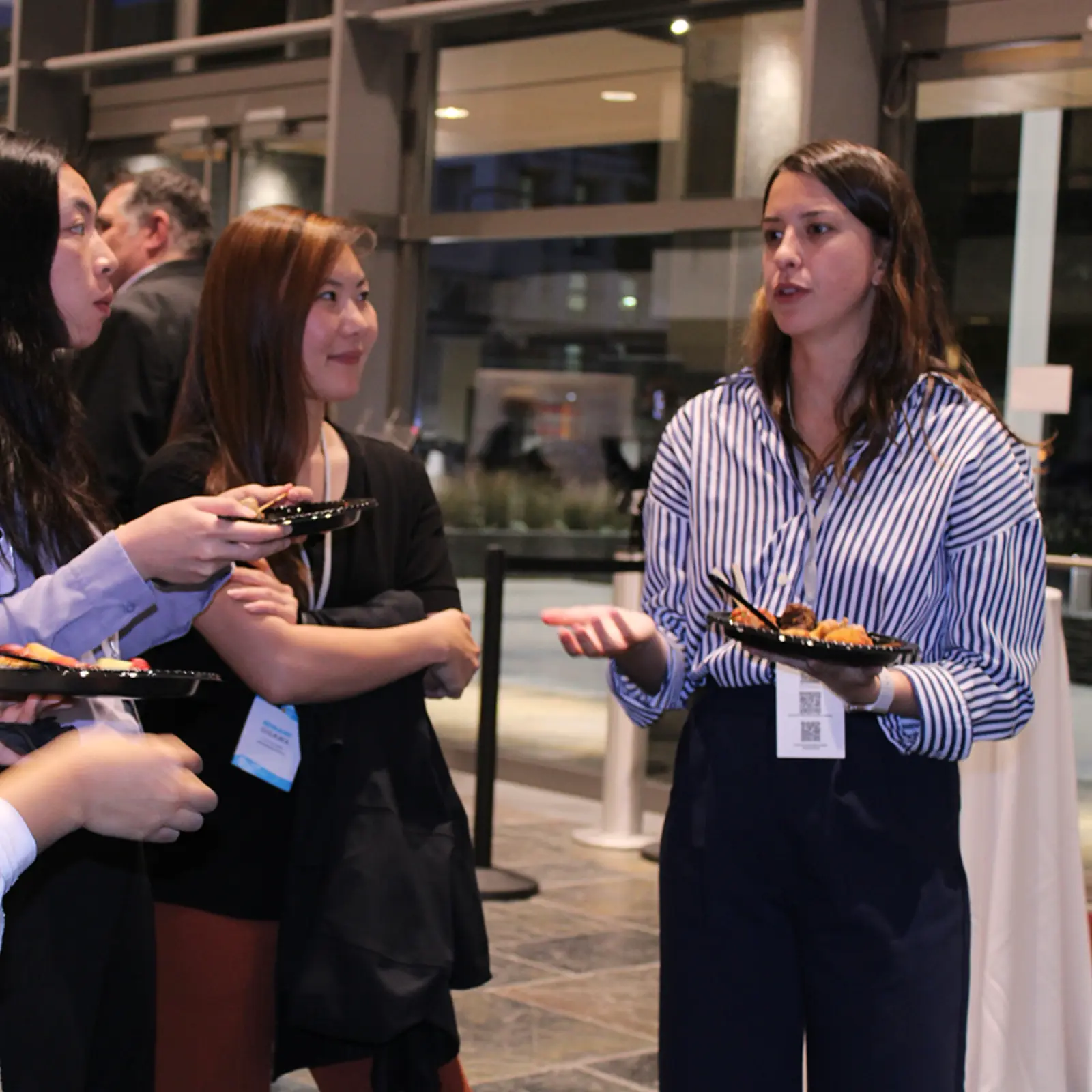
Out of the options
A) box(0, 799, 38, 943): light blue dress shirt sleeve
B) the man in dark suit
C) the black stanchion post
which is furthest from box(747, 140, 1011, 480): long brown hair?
the black stanchion post

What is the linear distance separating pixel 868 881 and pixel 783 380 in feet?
2.43

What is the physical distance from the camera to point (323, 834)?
2.53 meters

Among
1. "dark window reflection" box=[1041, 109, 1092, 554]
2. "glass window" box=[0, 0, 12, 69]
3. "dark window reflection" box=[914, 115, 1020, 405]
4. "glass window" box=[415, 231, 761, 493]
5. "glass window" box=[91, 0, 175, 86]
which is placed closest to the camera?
"dark window reflection" box=[1041, 109, 1092, 554]

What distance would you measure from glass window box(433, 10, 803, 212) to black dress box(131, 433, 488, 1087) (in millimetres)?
4248

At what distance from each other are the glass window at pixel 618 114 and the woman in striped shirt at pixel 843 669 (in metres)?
4.09

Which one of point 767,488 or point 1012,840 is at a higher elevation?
point 767,488

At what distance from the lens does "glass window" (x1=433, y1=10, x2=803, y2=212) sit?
6.48 meters

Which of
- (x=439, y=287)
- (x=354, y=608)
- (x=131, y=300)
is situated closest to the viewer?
(x=354, y=608)

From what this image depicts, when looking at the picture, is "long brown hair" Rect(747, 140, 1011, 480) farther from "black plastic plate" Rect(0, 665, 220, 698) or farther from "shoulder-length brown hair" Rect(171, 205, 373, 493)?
"black plastic plate" Rect(0, 665, 220, 698)

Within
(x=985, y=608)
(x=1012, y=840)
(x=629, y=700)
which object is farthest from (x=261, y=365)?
(x=1012, y=840)

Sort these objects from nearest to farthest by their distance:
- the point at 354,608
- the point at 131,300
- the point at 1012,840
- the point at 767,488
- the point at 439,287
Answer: the point at 767,488, the point at 354,608, the point at 1012,840, the point at 131,300, the point at 439,287

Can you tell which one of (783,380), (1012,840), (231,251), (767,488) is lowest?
(1012,840)

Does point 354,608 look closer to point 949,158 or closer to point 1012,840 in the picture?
point 1012,840

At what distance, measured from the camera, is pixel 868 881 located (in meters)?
2.20
